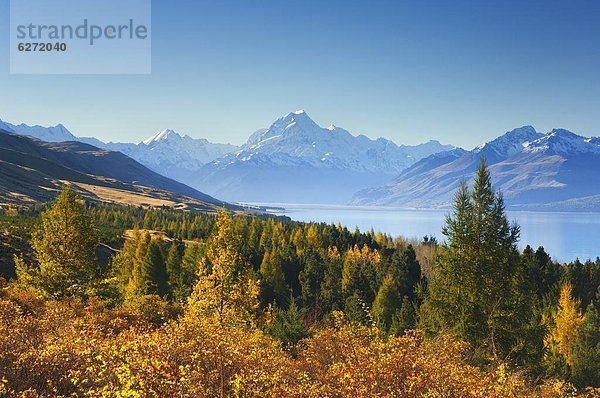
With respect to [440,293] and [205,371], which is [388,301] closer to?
[440,293]

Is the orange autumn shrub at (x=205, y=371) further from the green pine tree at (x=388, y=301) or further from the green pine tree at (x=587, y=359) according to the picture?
the green pine tree at (x=388, y=301)

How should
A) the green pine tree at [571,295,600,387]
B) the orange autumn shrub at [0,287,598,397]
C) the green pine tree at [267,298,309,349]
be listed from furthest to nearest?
the green pine tree at [571,295,600,387], the green pine tree at [267,298,309,349], the orange autumn shrub at [0,287,598,397]

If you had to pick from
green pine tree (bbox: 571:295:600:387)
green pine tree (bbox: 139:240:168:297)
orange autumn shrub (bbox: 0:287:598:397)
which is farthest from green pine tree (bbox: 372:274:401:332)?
orange autumn shrub (bbox: 0:287:598:397)

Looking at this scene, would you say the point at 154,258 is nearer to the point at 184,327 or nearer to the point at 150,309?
the point at 150,309

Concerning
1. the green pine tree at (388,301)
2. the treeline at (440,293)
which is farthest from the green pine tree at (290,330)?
the green pine tree at (388,301)

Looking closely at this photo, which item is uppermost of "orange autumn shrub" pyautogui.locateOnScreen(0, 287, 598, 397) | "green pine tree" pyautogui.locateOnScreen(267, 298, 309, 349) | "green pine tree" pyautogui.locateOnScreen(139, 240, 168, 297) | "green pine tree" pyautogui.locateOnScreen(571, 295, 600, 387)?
"orange autumn shrub" pyautogui.locateOnScreen(0, 287, 598, 397)

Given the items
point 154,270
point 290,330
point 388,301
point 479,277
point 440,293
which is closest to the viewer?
point 479,277

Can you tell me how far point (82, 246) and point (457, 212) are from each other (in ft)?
107

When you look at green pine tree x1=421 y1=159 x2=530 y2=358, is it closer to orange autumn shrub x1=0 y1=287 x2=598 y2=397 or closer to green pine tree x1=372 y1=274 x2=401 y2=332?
orange autumn shrub x1=0 y1=287 x2=598 y2=397

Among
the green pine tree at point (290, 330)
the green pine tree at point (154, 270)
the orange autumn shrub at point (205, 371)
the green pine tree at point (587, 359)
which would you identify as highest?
the orange autumn shrub at point (205, 371)

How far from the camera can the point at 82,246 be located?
41.2 m

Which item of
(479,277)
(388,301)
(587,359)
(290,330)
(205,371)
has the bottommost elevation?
(587,359)

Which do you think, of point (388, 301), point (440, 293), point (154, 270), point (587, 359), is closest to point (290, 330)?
point (440, 293)

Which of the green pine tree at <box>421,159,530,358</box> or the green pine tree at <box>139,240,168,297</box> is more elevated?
the green pine tree at <box>421,159,530,358</box>
